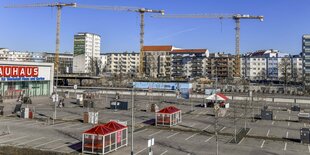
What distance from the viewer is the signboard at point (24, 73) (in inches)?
2692

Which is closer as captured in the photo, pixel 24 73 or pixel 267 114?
pixel 267 114

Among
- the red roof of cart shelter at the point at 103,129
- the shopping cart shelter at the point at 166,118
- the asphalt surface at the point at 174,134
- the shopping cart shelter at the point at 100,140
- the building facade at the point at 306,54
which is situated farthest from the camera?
the building facade at the point at 306,54

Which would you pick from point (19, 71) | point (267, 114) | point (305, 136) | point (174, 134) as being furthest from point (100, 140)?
point (19, 71)

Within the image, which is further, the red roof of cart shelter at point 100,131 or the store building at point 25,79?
the store building at point 25,79

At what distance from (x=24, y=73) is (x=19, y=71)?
1.36 meters

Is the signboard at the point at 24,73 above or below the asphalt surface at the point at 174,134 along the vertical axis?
above

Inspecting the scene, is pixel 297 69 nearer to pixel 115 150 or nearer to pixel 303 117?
pixel 303 117

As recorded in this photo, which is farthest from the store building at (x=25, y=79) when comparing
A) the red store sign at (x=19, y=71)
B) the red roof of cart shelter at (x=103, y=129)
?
the red roof of cart shelter at (x=103, y=129)

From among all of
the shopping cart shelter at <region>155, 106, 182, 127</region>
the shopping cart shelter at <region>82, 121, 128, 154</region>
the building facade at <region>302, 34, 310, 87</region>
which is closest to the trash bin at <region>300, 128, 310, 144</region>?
the shopping cart shelter at <region>155, 106, 182, 127</region>

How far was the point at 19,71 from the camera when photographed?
236 ft

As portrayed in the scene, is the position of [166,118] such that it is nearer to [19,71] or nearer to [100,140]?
[100,140]

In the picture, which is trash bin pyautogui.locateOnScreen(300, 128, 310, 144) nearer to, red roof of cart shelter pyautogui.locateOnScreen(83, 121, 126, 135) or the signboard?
red roof of cart shelter pyautogui.locateOnScreen(83, 121, 126, 135)

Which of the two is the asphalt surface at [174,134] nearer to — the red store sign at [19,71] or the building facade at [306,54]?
the red store sign at [19,71]

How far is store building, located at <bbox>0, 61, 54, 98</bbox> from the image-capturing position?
6891 cm
